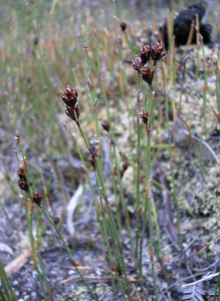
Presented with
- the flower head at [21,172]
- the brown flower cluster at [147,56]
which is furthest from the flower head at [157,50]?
the flower head at [21,172]

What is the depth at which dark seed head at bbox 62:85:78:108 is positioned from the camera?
53 cm

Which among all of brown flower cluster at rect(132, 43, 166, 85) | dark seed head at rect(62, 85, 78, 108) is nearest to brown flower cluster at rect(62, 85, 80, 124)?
dark seed head at rect(62, 85, 78, 108)

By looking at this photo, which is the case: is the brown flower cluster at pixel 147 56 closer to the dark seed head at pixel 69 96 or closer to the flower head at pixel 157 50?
the flower head at pixel 157 50

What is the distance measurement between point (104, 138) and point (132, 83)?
400mm

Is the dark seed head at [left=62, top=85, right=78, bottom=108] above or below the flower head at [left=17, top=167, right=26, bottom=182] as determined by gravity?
above

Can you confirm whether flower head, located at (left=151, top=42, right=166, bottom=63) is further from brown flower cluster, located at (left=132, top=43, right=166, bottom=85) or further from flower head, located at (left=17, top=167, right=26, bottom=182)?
flower head, located at (left=17, top=167, right=26, bottom=182)

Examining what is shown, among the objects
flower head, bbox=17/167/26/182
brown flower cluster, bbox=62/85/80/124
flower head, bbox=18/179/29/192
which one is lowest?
flower head, bbox=18/179/29/192

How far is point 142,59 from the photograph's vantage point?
572mm

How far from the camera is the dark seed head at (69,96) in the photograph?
1.74 feet

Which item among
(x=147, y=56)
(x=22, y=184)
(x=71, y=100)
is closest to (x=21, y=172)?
(x=22, y=184)

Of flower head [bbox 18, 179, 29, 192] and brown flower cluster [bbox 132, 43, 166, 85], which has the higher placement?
brown flower cluster [bbox 132, 43, 166, 85]

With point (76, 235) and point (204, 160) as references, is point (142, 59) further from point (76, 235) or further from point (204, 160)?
point (76, 235)

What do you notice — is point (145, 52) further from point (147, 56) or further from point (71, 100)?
point (71, 100)

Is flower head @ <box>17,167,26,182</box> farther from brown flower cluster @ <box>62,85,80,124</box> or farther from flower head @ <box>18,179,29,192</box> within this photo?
brown flower cluster @ <box>62,85,80,124</box>
